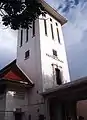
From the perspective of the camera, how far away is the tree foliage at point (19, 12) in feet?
28.3

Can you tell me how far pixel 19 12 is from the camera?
884cm

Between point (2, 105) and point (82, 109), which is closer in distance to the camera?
point (2, 105)

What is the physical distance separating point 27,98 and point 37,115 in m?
2.00

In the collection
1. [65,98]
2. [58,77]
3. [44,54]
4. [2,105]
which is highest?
[44,54]

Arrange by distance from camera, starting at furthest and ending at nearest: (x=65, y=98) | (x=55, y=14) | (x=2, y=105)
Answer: (x=55, y=14), (x=65, y=98), (x=2, y=105)

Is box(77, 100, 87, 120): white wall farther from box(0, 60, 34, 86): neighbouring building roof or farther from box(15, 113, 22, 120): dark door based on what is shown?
box(0, 60, 34, 86): neighbouring building roof

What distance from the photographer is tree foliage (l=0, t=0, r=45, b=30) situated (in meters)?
8.63

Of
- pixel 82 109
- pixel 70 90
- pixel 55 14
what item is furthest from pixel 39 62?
pixel 82 109

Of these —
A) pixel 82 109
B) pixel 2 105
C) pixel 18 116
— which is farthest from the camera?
pixel 82 109

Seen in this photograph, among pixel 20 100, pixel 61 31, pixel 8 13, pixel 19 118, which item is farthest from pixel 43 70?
pixel 8 13

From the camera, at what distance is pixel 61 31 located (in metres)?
22.4

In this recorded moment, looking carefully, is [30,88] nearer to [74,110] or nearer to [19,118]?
[19,118]

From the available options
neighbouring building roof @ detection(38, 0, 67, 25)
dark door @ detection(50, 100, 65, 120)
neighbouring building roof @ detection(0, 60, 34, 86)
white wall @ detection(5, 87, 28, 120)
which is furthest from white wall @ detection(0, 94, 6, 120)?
neighbouring building roof @ detection(38, 0, 67, 25)

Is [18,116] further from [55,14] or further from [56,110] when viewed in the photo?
[55,14]
